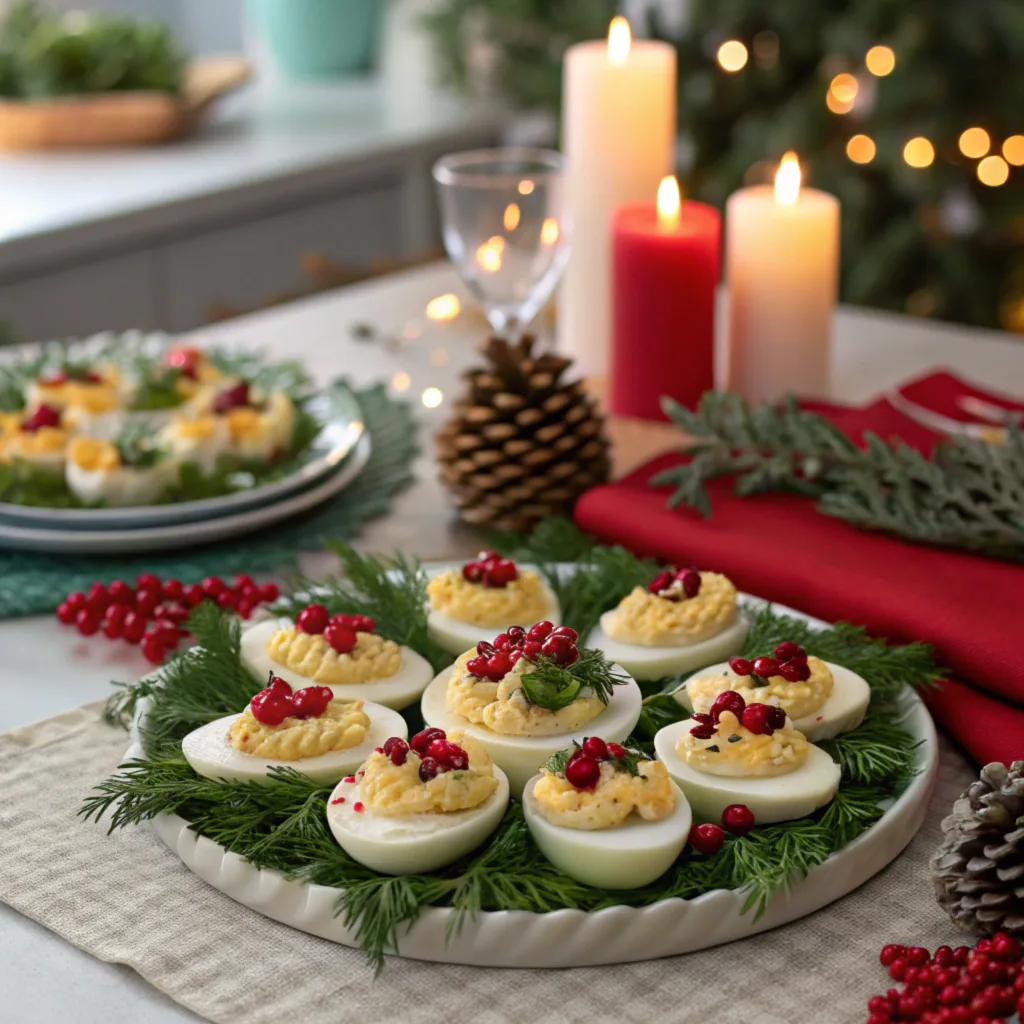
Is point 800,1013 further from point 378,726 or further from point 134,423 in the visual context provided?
point 134,423

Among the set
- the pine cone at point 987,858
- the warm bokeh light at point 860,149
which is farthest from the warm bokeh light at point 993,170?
the pine cone at point 987,858

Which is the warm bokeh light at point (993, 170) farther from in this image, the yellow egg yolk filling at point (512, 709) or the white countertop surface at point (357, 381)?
the yellow egg yolk filling at point (512, 709)

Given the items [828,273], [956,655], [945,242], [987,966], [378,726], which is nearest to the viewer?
[987,966]

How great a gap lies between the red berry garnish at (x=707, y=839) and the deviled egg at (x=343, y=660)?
0.21 meters

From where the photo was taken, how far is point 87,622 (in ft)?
3.49

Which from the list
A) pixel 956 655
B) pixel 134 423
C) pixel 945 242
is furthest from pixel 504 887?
pixel 945 242

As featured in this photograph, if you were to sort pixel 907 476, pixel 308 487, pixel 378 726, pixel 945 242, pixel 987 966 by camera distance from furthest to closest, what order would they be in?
pixel 945 242
pixel 308 487
pixel 907 476
pixel 378 726
pixel 987 966

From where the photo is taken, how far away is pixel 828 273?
142 centimetres

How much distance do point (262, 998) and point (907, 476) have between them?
0.64 metres

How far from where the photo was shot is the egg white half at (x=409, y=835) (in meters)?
0.70

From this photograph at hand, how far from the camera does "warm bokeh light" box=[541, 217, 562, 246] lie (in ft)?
4.54

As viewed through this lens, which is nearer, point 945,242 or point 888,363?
point 888,363

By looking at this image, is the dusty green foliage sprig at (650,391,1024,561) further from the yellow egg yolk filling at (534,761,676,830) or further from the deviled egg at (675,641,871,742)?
the yellow egg yolk filling at (534,761,676,830)

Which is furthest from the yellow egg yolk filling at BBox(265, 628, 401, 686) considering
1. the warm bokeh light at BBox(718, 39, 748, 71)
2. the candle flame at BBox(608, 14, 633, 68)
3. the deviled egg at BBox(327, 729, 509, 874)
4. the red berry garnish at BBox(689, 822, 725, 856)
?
the warm bokeh light at BBox(718, 39, 748, 71)
